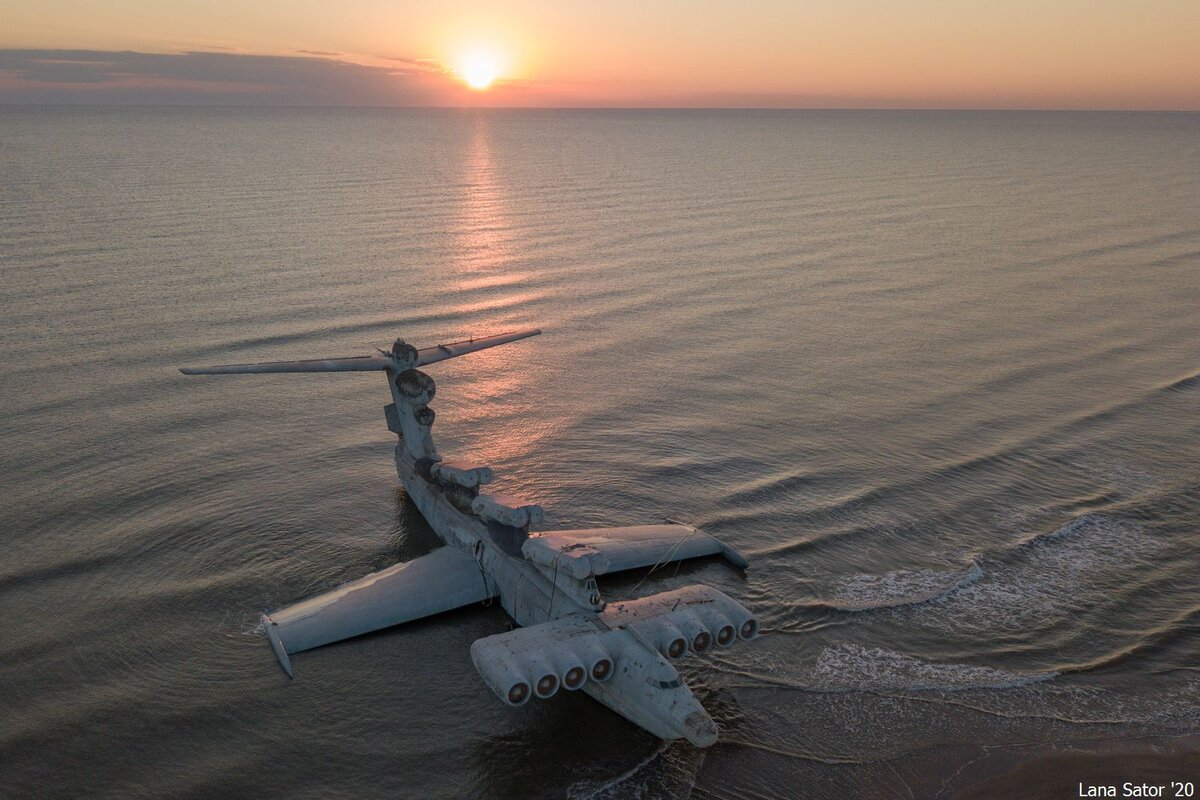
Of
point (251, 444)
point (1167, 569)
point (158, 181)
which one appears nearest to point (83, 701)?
point (251, 444)

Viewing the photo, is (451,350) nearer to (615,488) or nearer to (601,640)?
(615,488)

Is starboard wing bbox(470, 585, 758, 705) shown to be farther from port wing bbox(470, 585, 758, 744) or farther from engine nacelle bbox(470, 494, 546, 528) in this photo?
engine nacelle bbox(470, 494, 546, 528)

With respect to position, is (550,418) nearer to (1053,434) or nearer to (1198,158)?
(1053,434)

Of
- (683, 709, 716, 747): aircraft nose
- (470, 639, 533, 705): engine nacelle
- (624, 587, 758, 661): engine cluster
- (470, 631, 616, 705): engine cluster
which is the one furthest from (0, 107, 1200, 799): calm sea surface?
(470, 639, 533, 705): engine nacelle

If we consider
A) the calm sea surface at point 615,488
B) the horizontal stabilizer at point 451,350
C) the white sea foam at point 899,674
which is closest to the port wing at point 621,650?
the calm sea surface at point 615,488

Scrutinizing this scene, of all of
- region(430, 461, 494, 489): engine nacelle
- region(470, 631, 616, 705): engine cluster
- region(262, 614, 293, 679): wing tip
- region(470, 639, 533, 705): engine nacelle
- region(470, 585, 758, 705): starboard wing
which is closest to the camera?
region(470, 639, 533, 705): engine nacelle

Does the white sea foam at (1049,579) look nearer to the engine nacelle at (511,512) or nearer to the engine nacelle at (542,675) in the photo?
the engine nacelle at (511,512)
